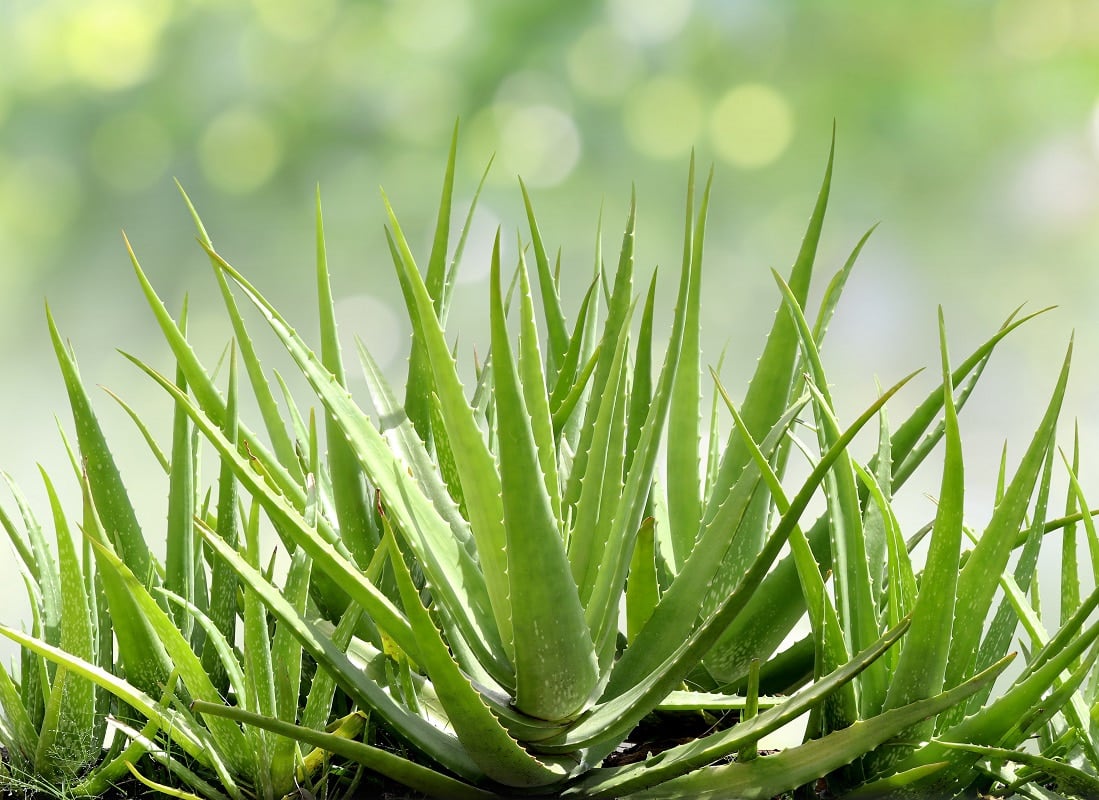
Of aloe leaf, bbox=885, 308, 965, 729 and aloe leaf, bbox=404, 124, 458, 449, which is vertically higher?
aloe leaf, bbox=404, 124, 458, 449

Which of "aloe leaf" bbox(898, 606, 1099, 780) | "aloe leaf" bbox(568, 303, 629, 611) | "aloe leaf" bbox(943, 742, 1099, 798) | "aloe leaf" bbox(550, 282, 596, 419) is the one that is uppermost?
"aloe leaf" bbox(550, 282, 596, 419)

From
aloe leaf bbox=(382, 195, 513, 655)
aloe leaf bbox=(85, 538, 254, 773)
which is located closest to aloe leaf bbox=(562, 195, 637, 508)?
aloe leaf bbox=(382, 195, 513, 655)

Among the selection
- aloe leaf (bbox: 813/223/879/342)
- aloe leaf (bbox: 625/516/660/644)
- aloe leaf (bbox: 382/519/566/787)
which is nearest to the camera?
aloe leaf (bbox: 382/519/566/787)

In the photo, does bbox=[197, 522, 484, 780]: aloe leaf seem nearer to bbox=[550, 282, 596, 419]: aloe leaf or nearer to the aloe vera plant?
the aloe vera plant

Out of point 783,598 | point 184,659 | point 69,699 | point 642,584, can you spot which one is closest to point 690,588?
point 642,584

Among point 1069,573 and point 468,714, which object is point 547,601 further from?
point 1069,573

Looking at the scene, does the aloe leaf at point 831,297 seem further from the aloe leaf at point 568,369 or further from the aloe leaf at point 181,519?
the aloe leaf at point 181,519

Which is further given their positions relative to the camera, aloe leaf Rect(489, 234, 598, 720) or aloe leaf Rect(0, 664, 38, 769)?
aloe leaf Rect(0, 664, 38, 769)
